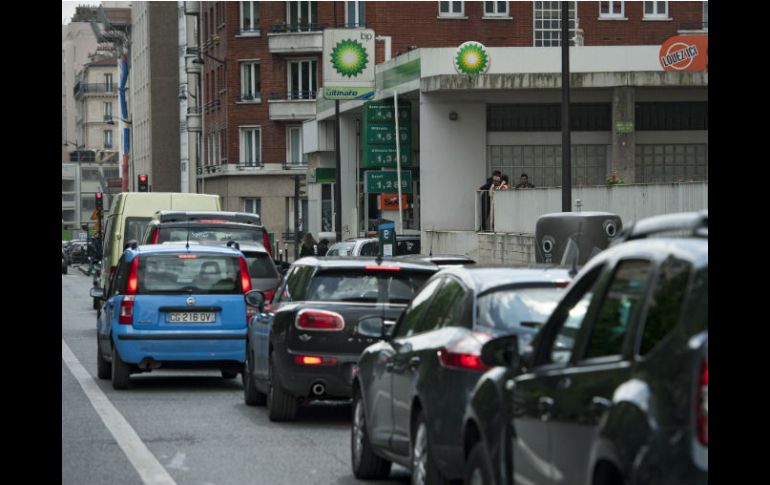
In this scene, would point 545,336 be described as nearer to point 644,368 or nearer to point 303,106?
point 644,368

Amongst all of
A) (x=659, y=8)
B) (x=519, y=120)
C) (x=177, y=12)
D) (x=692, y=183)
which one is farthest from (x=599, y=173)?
(x=177, y=12)

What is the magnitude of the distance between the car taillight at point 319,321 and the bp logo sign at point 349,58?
100ft

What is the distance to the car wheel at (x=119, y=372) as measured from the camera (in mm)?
19297

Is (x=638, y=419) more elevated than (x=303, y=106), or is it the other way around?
(x=303, y=106)

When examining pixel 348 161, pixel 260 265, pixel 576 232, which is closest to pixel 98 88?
pixel 348 161

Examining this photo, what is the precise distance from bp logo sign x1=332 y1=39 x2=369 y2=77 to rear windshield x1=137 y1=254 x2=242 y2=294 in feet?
84.9

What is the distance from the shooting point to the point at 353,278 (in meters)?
15.2

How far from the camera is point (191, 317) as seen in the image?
19.6 meters

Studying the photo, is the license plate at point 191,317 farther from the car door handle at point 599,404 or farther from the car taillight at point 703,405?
the car taillight at point 703,405

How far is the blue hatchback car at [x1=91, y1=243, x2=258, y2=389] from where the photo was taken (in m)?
19.4

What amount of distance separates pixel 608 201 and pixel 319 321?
703 inches

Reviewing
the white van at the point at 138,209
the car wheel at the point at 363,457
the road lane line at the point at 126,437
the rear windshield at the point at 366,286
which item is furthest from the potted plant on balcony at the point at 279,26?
the car wheel at the point at 363,457

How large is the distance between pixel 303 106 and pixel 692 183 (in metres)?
54.0

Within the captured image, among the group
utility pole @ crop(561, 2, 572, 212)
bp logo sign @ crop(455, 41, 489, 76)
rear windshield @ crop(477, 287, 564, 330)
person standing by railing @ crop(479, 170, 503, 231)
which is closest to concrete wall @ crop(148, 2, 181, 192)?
bp logo sign @ crop(455, 41, 489, 76)
